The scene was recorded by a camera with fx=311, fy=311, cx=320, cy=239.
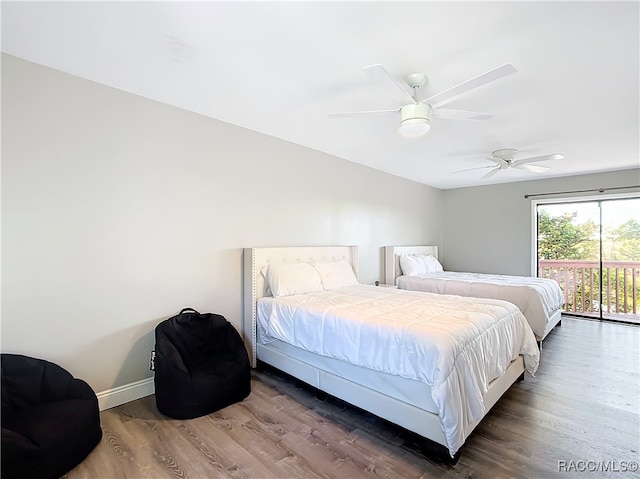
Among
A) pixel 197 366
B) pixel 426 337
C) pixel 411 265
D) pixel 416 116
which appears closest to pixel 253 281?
pixel 197 366

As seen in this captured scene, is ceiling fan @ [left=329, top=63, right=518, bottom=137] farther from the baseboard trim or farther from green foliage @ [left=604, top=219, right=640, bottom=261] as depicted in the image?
green foliage @ [left=604, top=219, right=640, bottom=261]

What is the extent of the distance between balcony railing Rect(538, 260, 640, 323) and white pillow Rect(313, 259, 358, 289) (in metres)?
4.24

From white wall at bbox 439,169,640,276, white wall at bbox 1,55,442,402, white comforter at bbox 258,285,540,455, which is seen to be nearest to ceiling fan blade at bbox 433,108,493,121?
white comforter at bbox 258,285,540,455

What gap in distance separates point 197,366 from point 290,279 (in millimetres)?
1147

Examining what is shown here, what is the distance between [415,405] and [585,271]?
17.5 ft

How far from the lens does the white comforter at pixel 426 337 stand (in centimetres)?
175

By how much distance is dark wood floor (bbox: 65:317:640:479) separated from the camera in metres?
1.72

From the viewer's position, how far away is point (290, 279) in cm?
317

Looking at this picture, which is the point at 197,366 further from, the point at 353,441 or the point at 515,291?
the point at 515,291

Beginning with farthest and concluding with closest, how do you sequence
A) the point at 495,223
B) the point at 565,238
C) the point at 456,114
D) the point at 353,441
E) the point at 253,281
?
the point at 495,223
the point at 565,238
the point at 253,281
the point at 456,114
the point at 353,441

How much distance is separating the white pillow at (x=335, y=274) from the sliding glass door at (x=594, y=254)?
414 centimetres

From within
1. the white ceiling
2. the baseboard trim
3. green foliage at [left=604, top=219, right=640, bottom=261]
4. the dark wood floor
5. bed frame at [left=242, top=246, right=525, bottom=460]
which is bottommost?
the dark wood floor

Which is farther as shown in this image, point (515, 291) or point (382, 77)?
point (515, 291)

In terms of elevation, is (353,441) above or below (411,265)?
below
